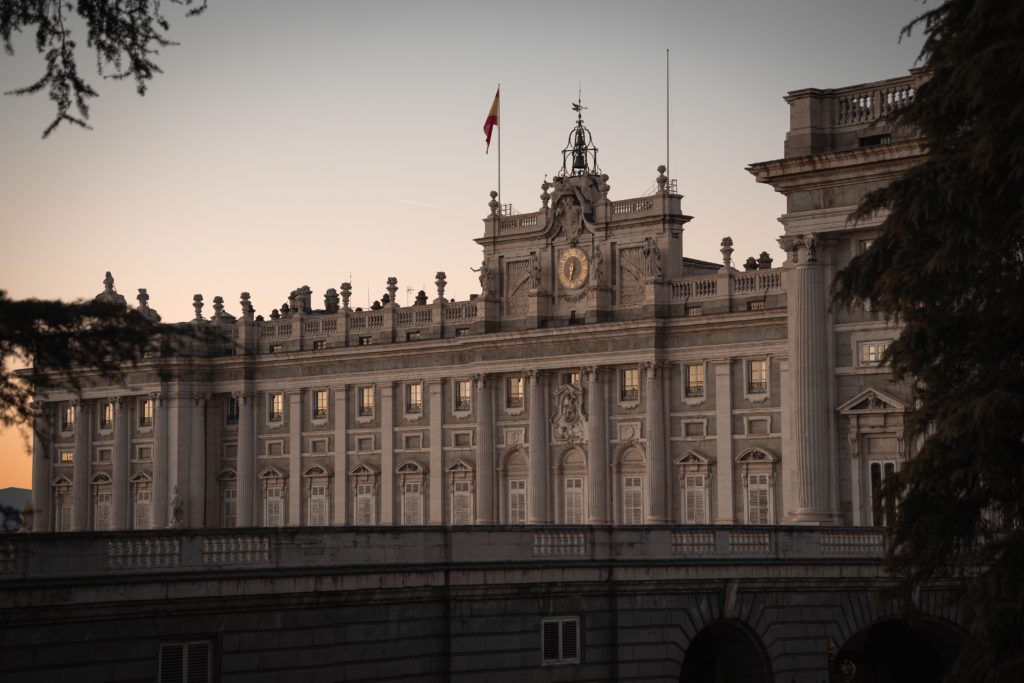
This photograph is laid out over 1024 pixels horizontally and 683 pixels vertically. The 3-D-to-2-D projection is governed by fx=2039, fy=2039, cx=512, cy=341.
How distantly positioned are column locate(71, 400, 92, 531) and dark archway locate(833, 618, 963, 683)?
4779 cm

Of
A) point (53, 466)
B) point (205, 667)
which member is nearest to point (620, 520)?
point (53, 466)

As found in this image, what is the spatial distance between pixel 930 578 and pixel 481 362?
159 ft

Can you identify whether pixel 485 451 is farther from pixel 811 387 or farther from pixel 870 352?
pixel 870 352

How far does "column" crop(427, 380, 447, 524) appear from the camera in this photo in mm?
77750

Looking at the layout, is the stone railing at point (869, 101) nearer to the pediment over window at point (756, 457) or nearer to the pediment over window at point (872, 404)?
the pediment over window at point (872, 404)

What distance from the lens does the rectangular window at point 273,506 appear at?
8362 centimetres

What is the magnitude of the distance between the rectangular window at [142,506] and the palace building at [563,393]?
129mm

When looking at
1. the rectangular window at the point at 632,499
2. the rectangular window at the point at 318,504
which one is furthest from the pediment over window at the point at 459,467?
the rectangular window at the point at 632,499

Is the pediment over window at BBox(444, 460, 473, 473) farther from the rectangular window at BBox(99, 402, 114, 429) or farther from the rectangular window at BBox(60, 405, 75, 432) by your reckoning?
the rectangular window at BBox(60, 405, 75, 432)

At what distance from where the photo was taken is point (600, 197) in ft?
244

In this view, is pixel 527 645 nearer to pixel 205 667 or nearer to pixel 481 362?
pixel 205 667

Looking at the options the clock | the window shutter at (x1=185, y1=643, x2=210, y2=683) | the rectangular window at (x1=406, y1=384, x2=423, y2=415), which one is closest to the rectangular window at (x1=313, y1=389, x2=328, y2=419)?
the rectangular window at (x1=406, y1=384, x2=423, y2=415)

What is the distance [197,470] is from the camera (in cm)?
8606

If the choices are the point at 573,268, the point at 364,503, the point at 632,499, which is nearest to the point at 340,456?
the point at 364,503
